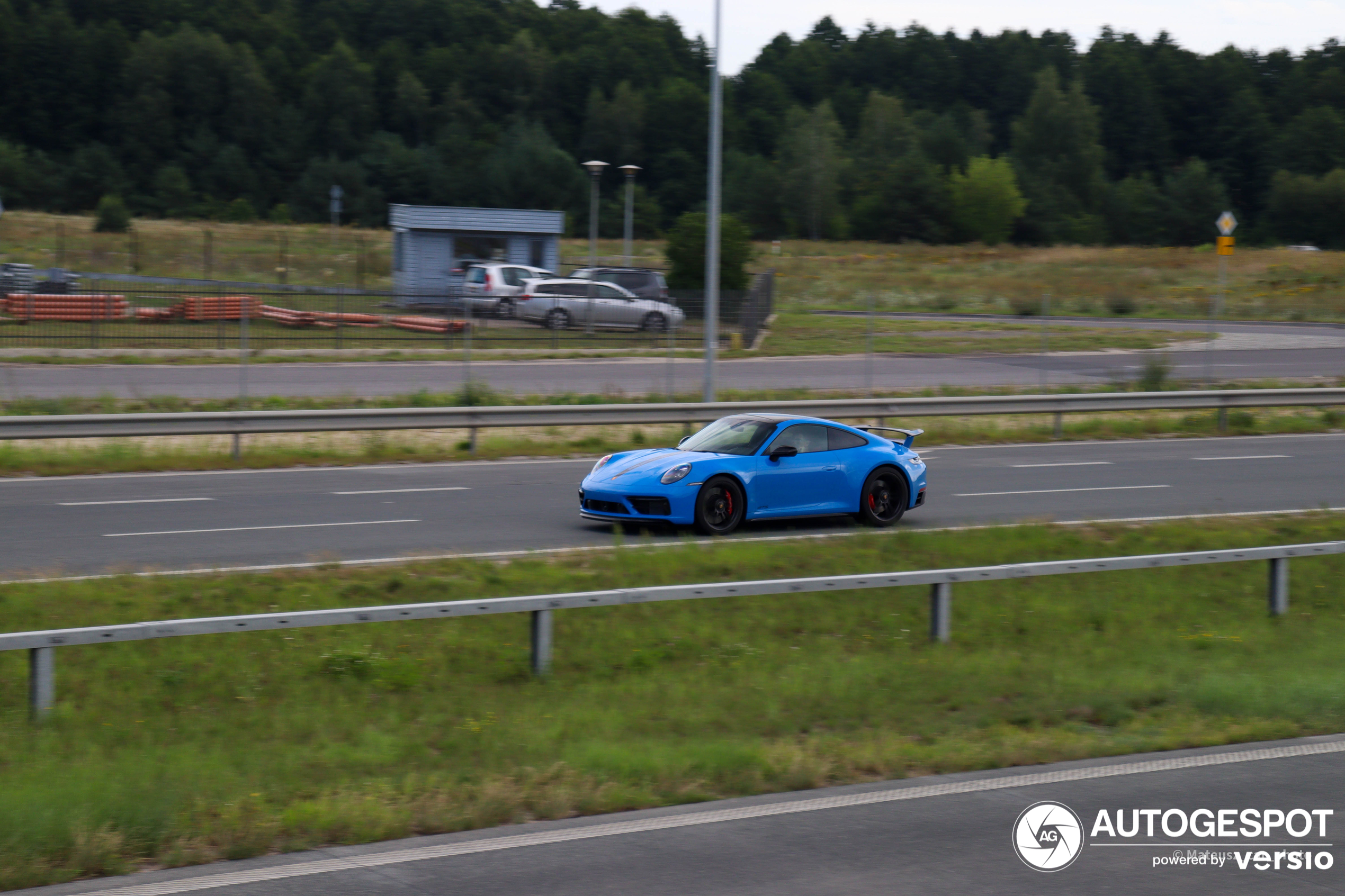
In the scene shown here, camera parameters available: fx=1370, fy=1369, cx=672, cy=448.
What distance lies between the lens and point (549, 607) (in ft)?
25.2

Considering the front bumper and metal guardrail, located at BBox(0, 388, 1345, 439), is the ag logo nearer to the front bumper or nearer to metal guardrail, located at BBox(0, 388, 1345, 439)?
the front bumper

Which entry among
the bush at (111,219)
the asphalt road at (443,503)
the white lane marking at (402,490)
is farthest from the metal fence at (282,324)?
the bush at (111,219)

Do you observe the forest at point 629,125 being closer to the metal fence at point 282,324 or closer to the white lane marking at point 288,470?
the metal fence at point 282,324

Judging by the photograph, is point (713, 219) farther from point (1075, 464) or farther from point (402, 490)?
point (402, 490)

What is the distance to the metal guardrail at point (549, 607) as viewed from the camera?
6.57 meters

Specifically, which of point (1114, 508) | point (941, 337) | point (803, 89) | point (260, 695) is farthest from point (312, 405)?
point (803, 89)

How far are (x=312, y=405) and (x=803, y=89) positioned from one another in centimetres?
14221

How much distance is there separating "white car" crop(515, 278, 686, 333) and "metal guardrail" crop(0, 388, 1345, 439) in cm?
1048

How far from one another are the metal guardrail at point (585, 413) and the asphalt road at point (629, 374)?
4.03 meters

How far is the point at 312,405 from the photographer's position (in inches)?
838

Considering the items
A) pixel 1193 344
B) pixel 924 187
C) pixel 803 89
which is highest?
pixel 803 89

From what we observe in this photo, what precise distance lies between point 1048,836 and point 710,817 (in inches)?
52.9

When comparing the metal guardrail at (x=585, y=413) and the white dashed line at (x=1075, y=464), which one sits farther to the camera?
the white dashed line at (x=1075, y=464)

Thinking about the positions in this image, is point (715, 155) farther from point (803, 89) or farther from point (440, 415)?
point (803, 89)
